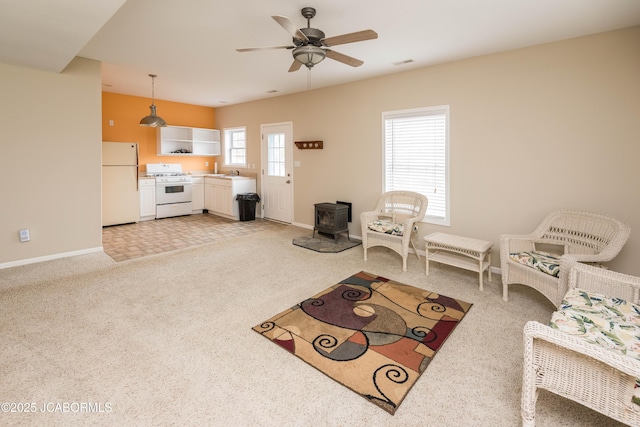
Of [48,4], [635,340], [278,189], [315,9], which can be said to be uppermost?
[315,9]

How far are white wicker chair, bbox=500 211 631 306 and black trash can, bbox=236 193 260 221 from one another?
5204mm

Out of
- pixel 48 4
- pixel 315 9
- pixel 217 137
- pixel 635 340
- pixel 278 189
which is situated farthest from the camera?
pixel 217 137

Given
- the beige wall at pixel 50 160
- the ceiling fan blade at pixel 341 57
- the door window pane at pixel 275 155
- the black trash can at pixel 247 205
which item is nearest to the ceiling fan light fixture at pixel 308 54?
the ceiling fan blade at pixel 341 57

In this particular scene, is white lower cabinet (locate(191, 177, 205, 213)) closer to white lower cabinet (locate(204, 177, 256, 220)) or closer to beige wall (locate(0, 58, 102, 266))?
white lower cabinet (locate(204, 177, 256, 220))

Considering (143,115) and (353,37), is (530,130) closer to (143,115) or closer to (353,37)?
(353,37)

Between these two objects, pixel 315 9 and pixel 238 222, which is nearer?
pixel 315 9

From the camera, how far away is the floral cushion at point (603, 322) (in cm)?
160

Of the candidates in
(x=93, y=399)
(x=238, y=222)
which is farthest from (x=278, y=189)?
(x=93, y=399)

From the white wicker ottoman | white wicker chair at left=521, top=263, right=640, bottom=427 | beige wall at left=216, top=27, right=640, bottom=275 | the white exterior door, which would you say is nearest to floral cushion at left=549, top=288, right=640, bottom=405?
white wicker chair at left=521, top=263, right=640, bottom=427

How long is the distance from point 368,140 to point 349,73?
3.50ft

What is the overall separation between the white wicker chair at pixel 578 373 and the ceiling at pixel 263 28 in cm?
265

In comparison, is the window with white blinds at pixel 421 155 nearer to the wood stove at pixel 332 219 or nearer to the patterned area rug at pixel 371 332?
the wood stove at pixel 332 219

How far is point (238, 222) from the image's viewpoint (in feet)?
23.0

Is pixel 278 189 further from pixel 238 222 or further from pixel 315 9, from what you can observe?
pixel 315 9
